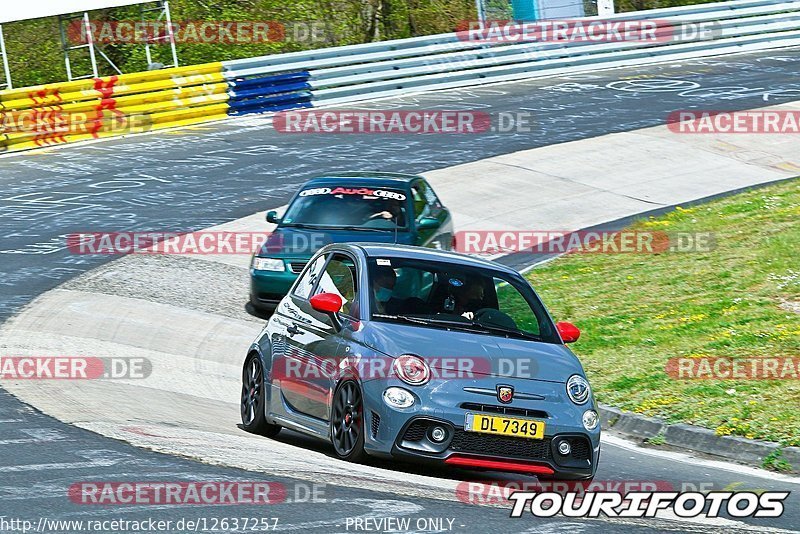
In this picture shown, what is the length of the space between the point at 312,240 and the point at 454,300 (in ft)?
21.4

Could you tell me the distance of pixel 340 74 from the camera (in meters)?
28.6

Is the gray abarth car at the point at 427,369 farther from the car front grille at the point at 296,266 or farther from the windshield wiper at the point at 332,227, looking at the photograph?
the windshield wiper at the point at 332,227

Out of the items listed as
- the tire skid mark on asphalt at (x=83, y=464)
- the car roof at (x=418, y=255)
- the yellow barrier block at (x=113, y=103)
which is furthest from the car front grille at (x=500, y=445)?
the yellow barrier block at (x=113, y=103)

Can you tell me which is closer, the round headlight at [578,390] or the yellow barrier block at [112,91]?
the round headlight at [578,390]

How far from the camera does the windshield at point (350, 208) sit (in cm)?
1591

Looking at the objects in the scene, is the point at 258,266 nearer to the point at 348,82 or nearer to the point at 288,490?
the point at 288,490

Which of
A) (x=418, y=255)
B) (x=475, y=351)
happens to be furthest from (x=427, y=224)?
(x=475, y=351)

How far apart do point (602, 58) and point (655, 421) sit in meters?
22.9

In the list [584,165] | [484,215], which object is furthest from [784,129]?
[484,215]

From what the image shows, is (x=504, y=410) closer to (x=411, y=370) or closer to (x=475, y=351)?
(x=475, y=351)

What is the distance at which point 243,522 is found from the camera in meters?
6.58

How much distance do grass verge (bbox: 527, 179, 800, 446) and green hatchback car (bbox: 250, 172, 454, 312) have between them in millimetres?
1823

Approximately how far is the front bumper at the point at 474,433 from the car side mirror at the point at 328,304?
86cm

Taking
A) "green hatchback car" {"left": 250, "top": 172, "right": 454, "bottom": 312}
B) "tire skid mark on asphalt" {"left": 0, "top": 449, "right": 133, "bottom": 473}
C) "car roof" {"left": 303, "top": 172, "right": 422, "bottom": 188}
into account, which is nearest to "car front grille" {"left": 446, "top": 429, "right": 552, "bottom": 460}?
"tire skid mark on asphalt" {"left": 0, "top": 449, "right": 133, "bottom": 473}
